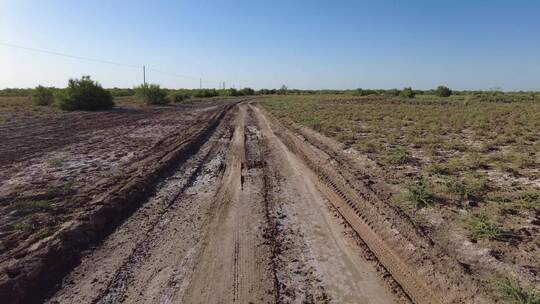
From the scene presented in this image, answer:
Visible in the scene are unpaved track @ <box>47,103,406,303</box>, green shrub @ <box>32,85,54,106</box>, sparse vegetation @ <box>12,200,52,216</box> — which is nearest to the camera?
unpaved track @ <box>47,103,406,303</box>

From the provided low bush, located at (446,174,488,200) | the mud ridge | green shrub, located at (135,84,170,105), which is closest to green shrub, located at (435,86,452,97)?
green shrub, located at (135,84,170,105)

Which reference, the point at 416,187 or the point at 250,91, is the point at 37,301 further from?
the point at 250,91

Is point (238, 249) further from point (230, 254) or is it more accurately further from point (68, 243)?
point (68, 243)

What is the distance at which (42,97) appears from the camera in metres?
31.4

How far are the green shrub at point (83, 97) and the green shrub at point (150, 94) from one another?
817 cm

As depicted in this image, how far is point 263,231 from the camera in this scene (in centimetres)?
491

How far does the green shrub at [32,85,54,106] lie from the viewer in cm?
3123

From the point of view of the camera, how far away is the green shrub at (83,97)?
27.0 meters

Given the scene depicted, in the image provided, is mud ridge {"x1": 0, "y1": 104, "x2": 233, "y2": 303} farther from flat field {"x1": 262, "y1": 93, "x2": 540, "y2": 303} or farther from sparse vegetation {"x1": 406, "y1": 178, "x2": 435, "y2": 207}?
sparse vegetation {"x1": 406, "y1": 178, "x2": 435, "y2": 207}

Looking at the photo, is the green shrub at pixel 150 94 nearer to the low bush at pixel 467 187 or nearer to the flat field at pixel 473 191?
the flat field at pixel 473 191

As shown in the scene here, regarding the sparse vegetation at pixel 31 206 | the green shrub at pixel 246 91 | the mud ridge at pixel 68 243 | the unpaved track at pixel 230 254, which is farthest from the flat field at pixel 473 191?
the green shrub at pixel 246 91

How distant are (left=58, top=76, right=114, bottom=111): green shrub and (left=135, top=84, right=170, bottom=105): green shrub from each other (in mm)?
8169

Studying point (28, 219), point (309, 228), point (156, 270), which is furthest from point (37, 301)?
point (309, 228)

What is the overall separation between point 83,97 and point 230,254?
28305 mm
